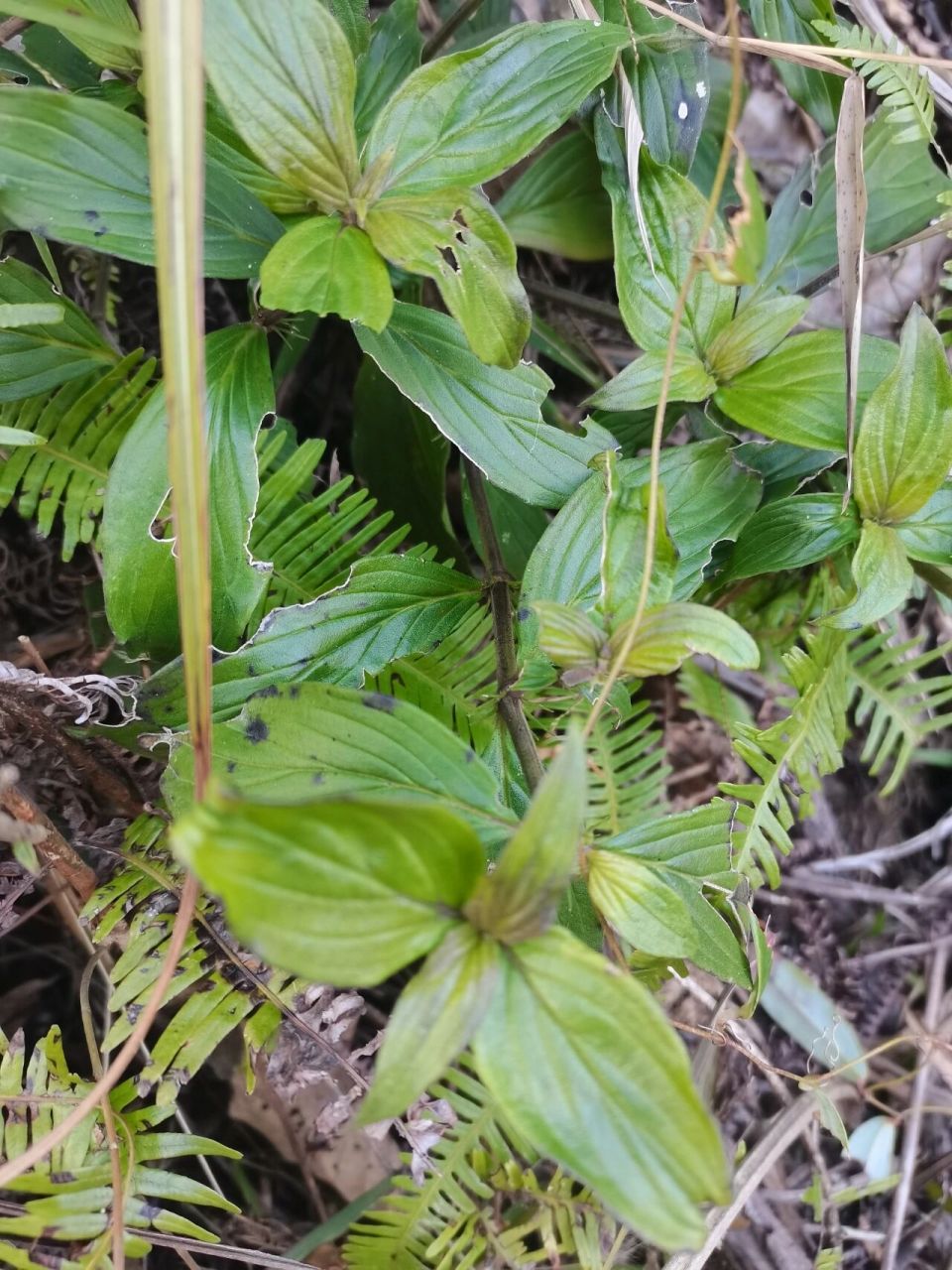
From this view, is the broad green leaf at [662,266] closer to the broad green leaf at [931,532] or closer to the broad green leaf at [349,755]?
the broad green leaf at [931,532]

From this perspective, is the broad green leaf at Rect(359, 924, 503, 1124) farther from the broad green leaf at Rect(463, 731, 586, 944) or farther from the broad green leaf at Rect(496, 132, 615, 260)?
the broad green leaf at Rect(496, 132, 615, 260)

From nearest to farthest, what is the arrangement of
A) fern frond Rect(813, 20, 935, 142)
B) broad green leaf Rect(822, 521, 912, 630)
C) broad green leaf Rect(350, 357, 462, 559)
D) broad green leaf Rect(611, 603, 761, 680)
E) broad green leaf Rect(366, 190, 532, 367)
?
broad green leaf Rect(611, 603, 761, 680), broad green leaf Rect(366, 190, 532, 367), broad green leaf Rect(822, 521, 912, 630), fern frond Rect(813, 20, 935, 142), broad green leaf Rect(350, 357, 462, 559)

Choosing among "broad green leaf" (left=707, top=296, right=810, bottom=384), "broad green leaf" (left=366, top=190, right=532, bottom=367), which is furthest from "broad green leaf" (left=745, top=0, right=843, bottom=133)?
"broad green leaf" (left=366, top=190, right=532, bottom=367)

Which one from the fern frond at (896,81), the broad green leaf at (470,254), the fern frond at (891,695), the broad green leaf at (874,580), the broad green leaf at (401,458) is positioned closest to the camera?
the broad green leaf at (470,254)

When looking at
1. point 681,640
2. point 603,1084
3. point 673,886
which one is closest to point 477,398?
point 681,640

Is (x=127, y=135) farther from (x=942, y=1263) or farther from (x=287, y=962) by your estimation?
(x=942, y=1263)

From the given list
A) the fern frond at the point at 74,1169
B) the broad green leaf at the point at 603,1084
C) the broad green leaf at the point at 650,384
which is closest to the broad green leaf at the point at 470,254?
the broad green leaf at the point at 650,384

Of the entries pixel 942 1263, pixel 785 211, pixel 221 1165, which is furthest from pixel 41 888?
pixel 942 1263
